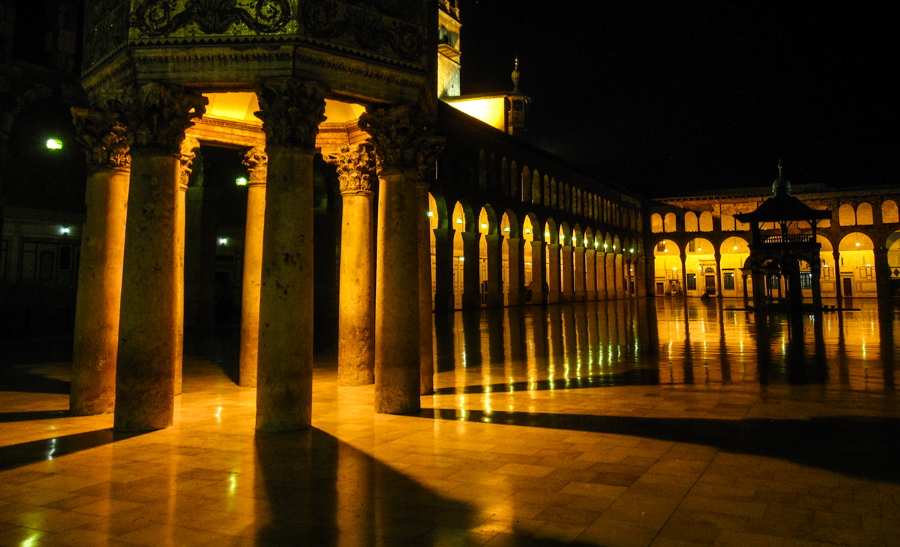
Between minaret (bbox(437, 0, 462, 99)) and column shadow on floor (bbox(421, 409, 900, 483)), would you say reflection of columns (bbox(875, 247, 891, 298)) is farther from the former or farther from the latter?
column shadow on floor (bbox(421, 409, 900, 483))

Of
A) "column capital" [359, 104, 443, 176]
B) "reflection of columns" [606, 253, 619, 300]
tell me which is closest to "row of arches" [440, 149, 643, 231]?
"reflection of columns" [606, 253, 619, 300]

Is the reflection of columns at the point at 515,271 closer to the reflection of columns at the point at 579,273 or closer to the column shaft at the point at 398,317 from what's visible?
the reflection of columns at the point at 579,273

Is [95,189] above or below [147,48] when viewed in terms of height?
below

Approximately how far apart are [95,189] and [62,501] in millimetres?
4529

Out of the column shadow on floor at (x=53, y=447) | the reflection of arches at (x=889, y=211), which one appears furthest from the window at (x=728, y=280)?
the column shadow on floor at (x=53, y=447)

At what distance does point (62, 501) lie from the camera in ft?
13.0

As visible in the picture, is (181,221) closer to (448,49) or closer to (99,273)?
(99,273)

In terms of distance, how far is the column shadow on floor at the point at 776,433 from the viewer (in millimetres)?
4699

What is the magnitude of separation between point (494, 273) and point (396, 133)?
2814 centimetres

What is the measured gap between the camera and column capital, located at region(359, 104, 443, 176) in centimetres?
709

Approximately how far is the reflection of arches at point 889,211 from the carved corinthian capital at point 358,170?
5800cm

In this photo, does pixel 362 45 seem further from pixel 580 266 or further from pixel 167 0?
pixel 580 266

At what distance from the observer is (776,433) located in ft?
18.5

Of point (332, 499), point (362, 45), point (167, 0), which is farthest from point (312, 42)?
point (332, 499)
